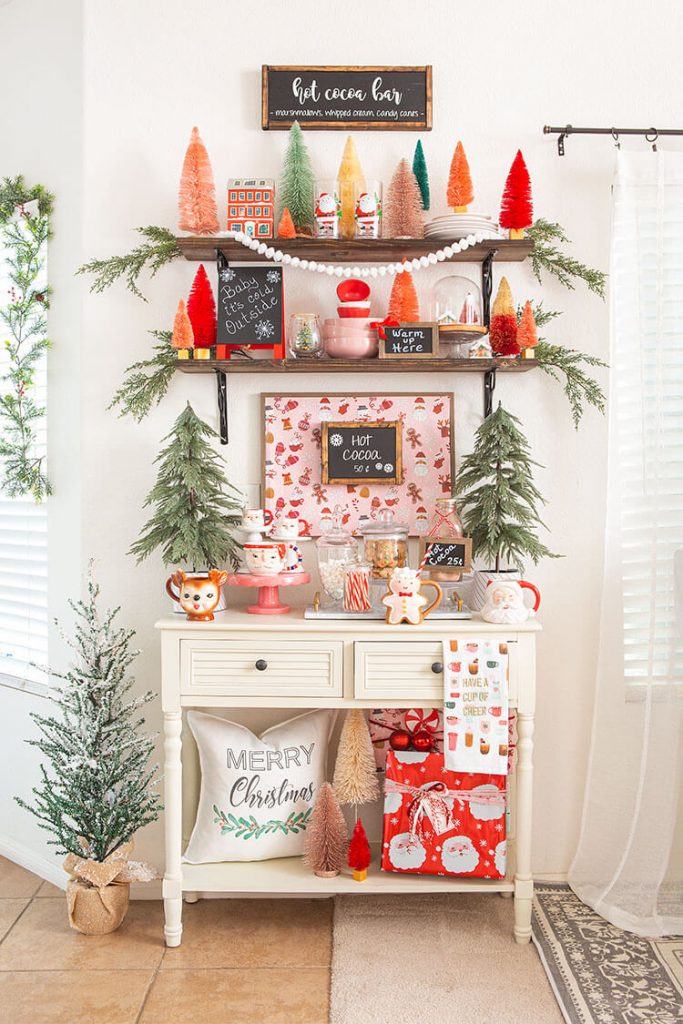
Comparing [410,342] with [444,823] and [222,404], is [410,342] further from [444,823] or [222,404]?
[444,823]

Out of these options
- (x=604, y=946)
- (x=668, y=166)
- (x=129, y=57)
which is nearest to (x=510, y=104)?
(x=668, y=166)

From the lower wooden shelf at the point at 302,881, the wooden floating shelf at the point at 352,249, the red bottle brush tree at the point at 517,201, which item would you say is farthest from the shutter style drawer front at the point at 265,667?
the red bottle brush tree at the point at 517,201

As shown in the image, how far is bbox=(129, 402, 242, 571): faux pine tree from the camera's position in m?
2.63

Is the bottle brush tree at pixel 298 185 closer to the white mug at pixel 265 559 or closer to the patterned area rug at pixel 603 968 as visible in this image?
the white mug at pixel 265 559

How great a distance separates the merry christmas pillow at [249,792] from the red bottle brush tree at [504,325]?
127 cm

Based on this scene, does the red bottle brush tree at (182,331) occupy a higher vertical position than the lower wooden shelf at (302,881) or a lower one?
higher

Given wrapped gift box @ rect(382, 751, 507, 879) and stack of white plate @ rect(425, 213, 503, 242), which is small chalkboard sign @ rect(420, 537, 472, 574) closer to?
wrapped gift box @ rect(382, 751, 507, 879)

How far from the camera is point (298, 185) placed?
273cm

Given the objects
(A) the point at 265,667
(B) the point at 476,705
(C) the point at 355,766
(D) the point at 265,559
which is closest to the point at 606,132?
(D) the point at 265,559

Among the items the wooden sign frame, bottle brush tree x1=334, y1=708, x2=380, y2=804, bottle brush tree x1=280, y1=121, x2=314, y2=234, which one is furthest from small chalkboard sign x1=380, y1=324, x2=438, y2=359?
bottle brush tree x1=334, y1=708, x2=380, y2=804

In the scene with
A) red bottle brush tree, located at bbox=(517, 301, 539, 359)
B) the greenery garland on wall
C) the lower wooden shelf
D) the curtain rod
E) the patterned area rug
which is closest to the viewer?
the patterned area rug

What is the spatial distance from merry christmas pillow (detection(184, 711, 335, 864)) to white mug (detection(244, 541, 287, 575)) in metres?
0.49

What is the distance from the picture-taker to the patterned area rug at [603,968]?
2.23 m

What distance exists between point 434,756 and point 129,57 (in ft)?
7.42
